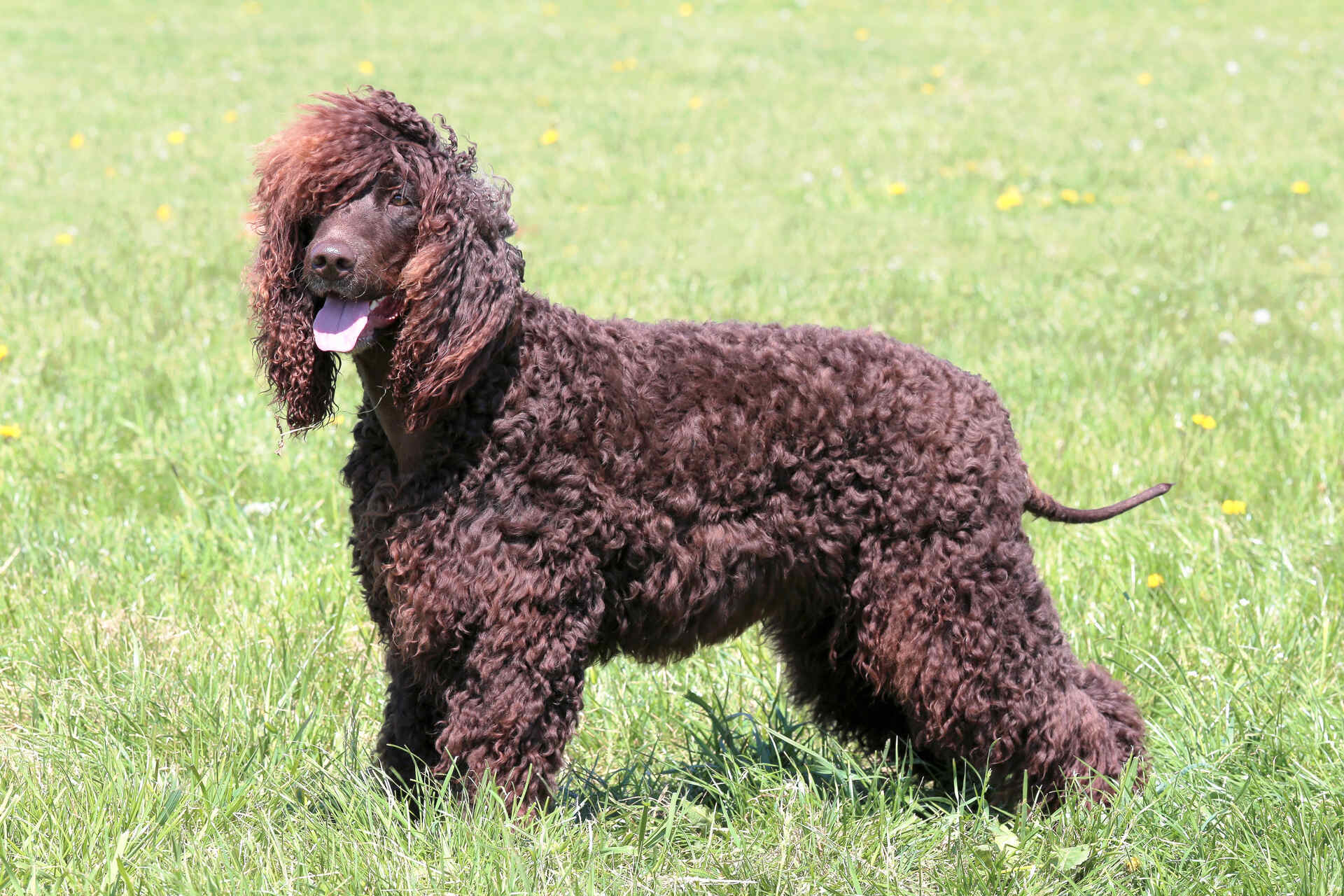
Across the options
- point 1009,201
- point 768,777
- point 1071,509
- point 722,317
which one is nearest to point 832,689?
point 768,777

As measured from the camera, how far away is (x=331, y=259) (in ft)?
8.38

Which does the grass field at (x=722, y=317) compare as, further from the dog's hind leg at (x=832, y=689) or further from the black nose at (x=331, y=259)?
the black nose at (x=331, y=259)

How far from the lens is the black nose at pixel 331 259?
100 inches

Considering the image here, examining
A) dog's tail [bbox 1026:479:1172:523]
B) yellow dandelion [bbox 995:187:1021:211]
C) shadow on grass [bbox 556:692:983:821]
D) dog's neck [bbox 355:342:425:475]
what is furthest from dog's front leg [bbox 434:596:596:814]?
yellow dandelion [bbox 995:187:1021:211]

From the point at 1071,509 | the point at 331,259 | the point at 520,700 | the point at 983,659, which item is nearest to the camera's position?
the point at 331,259

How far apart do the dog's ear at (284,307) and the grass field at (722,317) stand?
86 centimetres

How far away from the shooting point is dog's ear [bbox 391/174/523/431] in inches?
103

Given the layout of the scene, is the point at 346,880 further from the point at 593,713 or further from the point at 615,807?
the point at 593,713

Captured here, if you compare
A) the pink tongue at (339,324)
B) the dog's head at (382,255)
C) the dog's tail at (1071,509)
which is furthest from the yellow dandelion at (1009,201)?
the pink tongue at (339,324)

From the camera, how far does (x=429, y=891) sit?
2566 millimetres

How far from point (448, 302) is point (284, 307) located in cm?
38

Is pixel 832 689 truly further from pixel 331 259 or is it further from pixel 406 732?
pixel 331 259

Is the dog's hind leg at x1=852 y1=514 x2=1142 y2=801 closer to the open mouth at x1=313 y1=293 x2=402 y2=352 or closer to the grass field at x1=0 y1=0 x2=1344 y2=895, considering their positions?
the grass field at x1=0 y1=0 x2=1344 y2=895

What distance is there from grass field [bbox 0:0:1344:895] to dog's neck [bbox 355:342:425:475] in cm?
71
